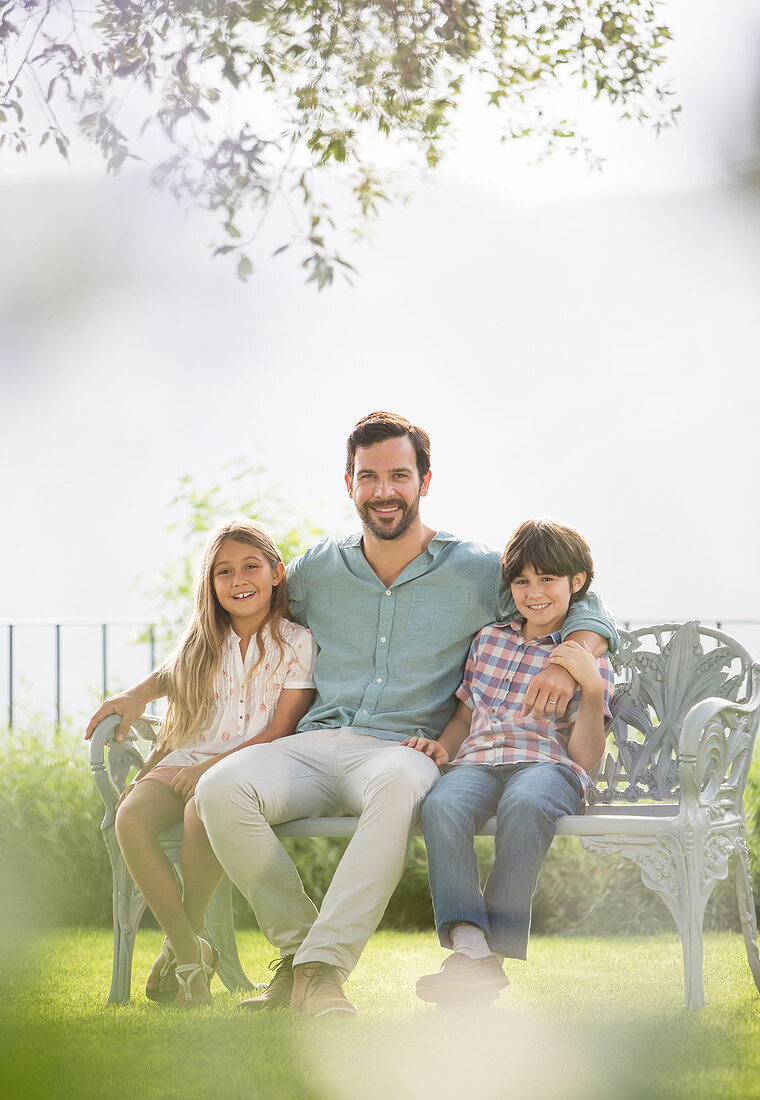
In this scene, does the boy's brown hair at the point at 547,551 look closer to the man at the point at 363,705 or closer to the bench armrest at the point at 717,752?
the man at the point at 363,705

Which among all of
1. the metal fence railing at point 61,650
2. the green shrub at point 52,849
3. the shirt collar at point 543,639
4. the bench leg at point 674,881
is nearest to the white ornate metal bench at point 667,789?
the bench leg at point 674,881

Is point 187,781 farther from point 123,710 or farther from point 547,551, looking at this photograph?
point 547,551

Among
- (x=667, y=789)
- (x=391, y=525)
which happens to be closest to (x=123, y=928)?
(x=391, y=525)

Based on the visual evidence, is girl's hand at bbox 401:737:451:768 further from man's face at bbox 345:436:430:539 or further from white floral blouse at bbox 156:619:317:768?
man's face at bbox 345:436:430:539

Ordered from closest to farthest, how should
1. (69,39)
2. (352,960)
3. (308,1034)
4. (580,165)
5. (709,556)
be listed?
(308,1034), (352,960), (69,39), (580,165), (709,556)

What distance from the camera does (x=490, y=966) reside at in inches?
82.9

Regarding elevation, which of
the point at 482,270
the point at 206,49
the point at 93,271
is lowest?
the point at 93,271

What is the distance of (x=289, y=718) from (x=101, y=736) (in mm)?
452

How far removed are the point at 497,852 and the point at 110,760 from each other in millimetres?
1008

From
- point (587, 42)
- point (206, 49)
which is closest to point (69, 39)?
point (206, 49)

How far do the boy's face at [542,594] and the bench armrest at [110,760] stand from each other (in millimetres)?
1006

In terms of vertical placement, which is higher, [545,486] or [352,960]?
[545,486]

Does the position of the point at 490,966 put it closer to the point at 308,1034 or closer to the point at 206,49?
the point at 308,1034

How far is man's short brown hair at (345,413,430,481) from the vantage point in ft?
8.96
